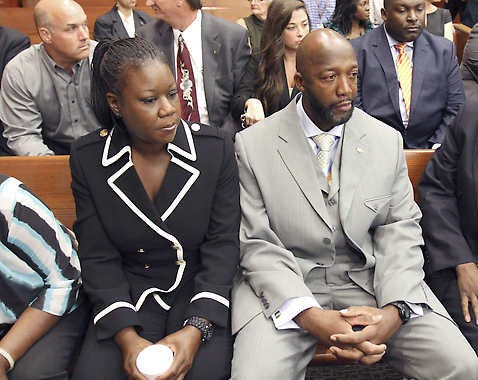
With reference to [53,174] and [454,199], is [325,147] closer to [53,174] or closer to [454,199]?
[454,199]

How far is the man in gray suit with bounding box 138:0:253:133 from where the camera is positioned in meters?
2.88

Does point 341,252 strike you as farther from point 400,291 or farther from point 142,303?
point 142,303

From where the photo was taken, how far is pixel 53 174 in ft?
6.86

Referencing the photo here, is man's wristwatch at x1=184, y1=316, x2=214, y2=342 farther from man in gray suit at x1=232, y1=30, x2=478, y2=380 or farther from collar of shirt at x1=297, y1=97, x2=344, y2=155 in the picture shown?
collar of shirt at x1=297, y1=97, x2=344, y2=155

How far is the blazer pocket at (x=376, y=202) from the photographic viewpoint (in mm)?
1812

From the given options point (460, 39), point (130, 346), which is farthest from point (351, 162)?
point (460, 39)

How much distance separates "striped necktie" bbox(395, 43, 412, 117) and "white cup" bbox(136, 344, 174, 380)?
181 centimetres

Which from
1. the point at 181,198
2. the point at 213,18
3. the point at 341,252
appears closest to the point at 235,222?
the point at 181,198

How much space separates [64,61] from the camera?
8.97 ft

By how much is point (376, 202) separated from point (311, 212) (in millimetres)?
216

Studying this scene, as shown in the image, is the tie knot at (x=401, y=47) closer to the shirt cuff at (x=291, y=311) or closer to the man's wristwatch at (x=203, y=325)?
the shirt cuff at (x=291, y=311)

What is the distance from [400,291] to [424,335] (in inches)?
5.6

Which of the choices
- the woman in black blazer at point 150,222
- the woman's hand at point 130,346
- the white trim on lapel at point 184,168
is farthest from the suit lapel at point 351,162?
the woman's hand at point 130,346

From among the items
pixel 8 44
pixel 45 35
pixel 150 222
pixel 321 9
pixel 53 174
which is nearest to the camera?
pixel 150 222
